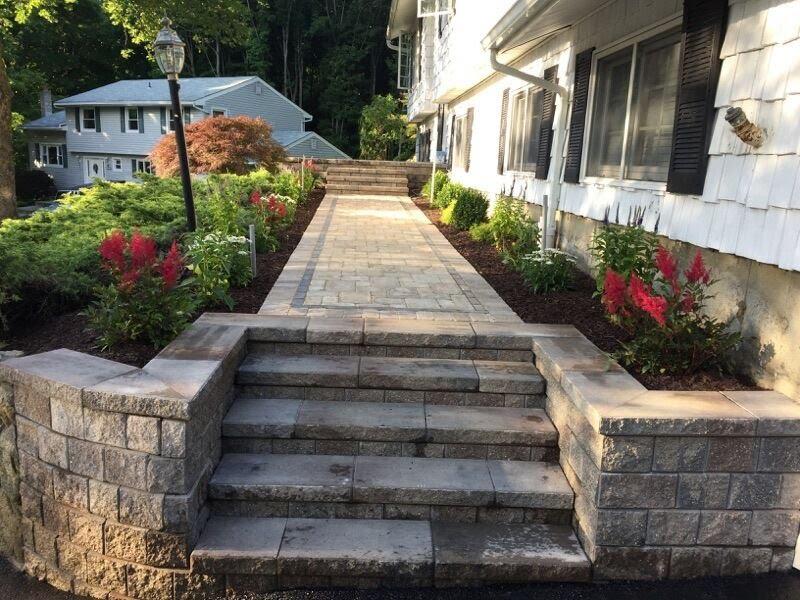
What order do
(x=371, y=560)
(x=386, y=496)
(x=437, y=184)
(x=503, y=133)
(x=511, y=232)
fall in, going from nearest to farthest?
(x=371, y=560), (x=386, y=496), (x=511, y=232), (x=503, y=133), (x=437, y=184)

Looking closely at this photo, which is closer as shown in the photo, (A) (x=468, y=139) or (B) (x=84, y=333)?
(B) (x=84, y=333)

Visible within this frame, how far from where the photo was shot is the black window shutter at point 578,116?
6.14 metres

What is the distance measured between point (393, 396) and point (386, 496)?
2.43 feet

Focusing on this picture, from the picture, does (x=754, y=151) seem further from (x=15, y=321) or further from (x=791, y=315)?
(x=15, y=321)

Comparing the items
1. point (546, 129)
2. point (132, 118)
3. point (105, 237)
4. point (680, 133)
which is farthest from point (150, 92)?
point (680, 133)

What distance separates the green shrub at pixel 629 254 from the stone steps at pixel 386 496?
5.74 ft

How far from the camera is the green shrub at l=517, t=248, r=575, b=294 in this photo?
18.4ft

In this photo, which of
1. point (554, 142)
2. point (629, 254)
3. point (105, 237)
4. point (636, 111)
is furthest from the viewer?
point (554, 142)

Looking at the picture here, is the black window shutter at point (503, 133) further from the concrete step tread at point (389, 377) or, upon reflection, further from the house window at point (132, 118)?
the house window at point (132, 118)

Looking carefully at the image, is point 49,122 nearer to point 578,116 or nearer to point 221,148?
point 221,148

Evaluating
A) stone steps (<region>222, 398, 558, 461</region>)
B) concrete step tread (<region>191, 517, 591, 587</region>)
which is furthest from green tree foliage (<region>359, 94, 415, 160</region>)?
concrete step tread (<region>191, 517, 591, 587</region>)

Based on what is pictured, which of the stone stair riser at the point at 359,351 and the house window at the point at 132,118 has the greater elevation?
the house window at the point at 132,118

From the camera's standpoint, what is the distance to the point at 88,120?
32812 mm

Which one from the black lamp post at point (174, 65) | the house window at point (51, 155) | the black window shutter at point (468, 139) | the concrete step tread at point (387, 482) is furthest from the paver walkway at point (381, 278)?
the house window at point (51, 155)
